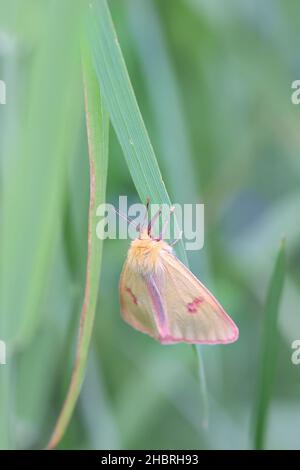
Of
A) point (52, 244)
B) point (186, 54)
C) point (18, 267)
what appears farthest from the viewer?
point (186, 54)

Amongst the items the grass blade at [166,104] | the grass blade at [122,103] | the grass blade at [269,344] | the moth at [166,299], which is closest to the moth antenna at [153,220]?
the moth at [166,299]

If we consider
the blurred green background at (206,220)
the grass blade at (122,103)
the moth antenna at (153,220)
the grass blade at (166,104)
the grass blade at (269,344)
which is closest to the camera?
the grass blade at (122,103)

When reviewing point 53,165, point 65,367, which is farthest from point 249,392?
point 53,165

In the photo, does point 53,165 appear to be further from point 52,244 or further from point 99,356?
point 99,356

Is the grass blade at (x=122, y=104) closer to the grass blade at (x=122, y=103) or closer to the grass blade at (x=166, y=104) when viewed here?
the grass blade at (x=122, y=103)

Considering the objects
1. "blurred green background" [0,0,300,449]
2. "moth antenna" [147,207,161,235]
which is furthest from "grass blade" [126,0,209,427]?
"moth antenna" [147,207,161,235]

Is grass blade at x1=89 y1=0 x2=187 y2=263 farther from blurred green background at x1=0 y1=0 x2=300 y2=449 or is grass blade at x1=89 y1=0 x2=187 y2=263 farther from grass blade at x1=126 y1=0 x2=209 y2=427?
grass blade at x1=126 y1=0 x2=209 y2=427

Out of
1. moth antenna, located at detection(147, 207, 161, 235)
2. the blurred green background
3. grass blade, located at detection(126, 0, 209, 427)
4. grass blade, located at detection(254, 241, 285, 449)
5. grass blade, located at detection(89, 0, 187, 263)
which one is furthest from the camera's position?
grass blade, located at detection(126, 0, 209, 427)
